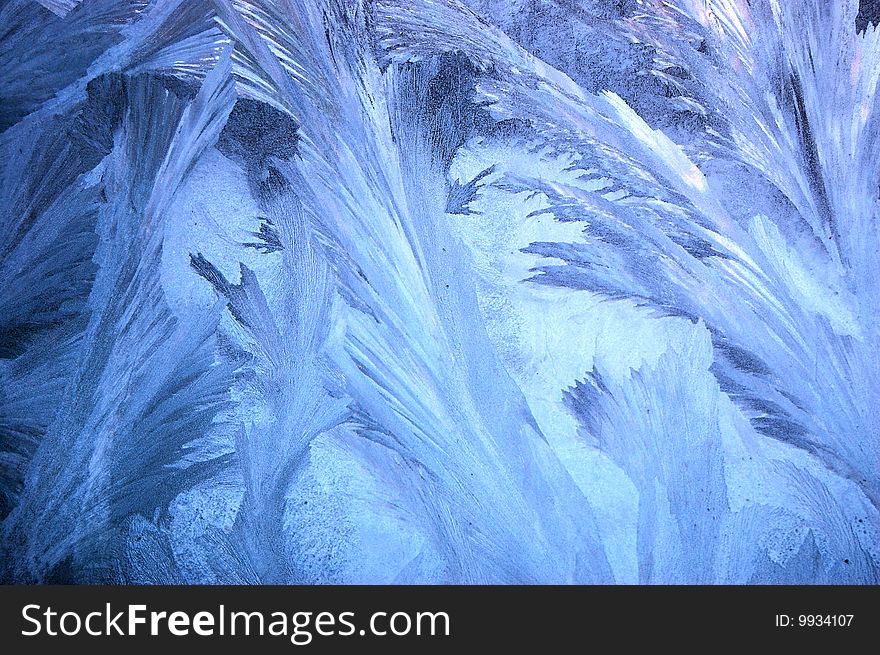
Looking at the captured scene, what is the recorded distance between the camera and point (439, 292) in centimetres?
152

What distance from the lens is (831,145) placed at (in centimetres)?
151

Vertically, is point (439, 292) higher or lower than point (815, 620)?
higher

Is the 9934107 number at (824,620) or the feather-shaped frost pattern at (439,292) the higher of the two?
the feather-shaped frost pattern at (439,292)

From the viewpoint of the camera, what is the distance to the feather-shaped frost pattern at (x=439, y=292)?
150 cm

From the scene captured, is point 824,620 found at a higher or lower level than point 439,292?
lower

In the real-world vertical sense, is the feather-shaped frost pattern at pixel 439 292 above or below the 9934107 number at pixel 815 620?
above

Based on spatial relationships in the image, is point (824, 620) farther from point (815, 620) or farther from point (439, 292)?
point (439, 292)

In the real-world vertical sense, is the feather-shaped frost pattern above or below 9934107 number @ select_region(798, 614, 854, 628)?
above

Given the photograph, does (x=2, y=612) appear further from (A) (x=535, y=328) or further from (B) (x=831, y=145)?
(B) (x=831, y=145)

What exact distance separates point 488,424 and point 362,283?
448mm

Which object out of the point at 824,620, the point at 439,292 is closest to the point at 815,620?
the point at 824,620

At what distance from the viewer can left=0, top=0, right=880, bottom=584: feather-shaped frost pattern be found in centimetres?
150

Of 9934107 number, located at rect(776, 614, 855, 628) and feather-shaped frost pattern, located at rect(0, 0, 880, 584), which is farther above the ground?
feather-shaped frost pattern, located at rect(0, 0, 880, 584)

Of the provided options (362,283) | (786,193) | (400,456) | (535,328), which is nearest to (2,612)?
(400,456)
